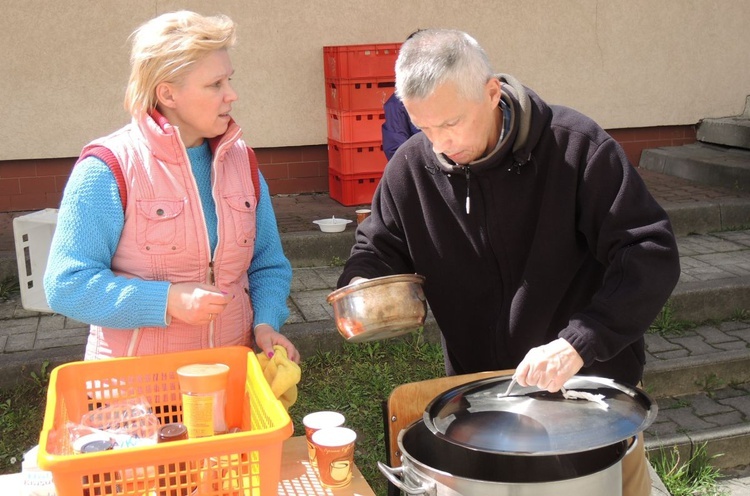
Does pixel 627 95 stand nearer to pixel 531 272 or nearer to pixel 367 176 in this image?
pixel 367 176

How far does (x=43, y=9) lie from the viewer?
6590 mm

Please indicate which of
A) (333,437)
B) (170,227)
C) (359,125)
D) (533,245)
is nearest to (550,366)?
(533,245)

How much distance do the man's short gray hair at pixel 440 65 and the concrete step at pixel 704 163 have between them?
19.2ft

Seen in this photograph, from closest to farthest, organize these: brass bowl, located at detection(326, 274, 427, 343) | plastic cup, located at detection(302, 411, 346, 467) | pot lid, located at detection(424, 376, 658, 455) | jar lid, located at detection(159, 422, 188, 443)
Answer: jar lid, located at detection(159, 422, 188, 443), pot lid, located at detection(424, 376, 658, 455), plastic cup, located at detection(302, 411, 346, 467), brass bowl, located at detection(326, 274, 427, 343)

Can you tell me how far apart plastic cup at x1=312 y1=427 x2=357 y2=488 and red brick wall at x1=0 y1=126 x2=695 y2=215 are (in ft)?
17.1

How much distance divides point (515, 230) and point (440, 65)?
1.84 ft

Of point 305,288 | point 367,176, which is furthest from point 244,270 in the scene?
point 367,176

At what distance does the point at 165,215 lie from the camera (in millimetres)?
2398

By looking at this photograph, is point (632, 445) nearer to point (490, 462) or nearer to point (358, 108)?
point (490, 462)

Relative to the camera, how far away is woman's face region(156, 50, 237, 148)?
2404 mm

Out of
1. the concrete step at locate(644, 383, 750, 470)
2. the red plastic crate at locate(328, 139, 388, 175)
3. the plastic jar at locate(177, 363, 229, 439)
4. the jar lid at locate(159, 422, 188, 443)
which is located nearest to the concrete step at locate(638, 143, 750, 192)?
the red plastic crate at locate(328, 139, 388, 175)

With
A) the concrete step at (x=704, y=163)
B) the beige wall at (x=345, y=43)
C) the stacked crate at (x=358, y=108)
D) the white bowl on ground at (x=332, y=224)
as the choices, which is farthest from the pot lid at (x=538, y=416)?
the concrete step at (x=704, y=163)

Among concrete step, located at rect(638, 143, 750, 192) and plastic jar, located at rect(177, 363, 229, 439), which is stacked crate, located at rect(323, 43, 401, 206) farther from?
plastic jar, located at rect(177, 363, 229, 439)

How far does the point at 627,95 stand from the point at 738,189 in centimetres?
139
